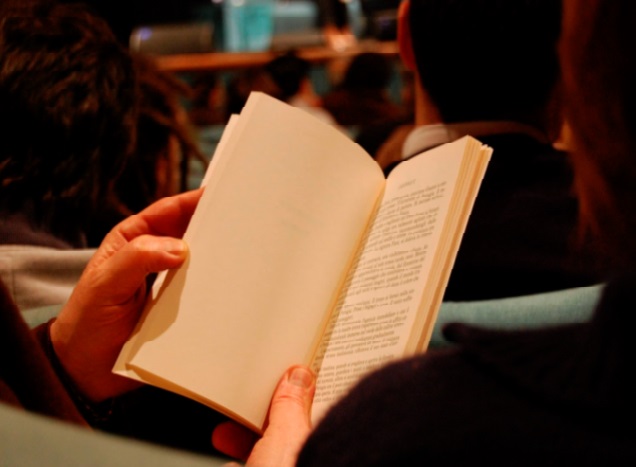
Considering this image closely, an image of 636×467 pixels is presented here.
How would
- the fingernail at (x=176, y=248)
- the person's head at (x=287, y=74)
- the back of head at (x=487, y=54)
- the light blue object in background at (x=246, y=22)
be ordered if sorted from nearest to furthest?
1. the fingernail at (x=176, y=248)
2. the back of head at (x=487, y=54)
3. the person's head at (x=287, y=74)
4. the light blue object in background at (x=246, y=22)

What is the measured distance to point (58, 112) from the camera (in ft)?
3.19

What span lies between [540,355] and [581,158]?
11cm

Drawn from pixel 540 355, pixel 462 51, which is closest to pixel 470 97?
pixel 462 51

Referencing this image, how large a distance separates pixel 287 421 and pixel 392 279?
0.16 metres

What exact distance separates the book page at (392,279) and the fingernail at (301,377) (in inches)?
0.4

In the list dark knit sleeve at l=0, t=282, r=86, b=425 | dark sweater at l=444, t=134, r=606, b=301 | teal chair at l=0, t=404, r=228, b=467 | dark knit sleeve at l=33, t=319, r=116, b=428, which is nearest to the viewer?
teal chair at l=0, t=404, r=228, b=467

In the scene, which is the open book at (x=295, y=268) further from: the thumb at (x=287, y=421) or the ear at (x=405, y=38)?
the ear at (x=405, y=38)

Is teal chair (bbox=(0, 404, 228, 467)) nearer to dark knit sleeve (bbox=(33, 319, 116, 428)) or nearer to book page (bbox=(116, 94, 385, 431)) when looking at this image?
book page (bbox=(116, 94, 385, 431))

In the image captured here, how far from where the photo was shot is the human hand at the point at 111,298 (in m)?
0.73

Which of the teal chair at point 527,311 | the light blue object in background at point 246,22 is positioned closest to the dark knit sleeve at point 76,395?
the teal chair at point 527,311

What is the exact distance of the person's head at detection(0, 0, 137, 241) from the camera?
3.15ft

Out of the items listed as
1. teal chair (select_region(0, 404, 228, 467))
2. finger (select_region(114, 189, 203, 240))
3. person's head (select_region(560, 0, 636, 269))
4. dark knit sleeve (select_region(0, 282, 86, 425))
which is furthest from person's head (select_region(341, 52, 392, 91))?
teal chair (select_region(0, 404, 228, 467))

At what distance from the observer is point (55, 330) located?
2.63ft

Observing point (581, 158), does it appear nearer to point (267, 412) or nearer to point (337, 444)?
point (337, 444)
